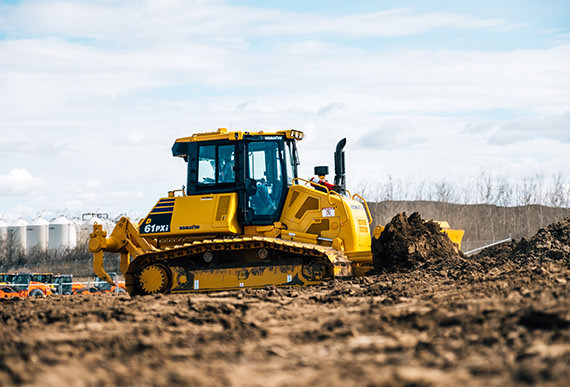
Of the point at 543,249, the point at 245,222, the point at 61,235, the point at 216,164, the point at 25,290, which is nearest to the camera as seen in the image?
the point at 245,222

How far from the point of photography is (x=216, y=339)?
6.24 metres

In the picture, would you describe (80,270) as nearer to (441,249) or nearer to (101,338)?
(441,249)

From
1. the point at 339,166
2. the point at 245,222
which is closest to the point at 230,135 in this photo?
the point at 245,222

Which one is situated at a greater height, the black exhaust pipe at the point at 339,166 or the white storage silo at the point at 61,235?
the black exhaust pipe at the point at 339,166

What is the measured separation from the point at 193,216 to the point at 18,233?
4852 cm

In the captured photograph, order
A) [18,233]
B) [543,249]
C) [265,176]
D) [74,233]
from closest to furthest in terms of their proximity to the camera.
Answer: [265,176]
[543,249]
[74,233]
[18,233]

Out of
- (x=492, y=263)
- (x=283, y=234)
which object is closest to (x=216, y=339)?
(x=283, y=234)

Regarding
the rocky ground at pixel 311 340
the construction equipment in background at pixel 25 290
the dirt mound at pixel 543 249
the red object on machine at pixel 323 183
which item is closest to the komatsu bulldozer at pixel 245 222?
the red object on machine at pixel 323 183

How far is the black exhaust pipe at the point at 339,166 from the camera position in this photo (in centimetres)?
1370

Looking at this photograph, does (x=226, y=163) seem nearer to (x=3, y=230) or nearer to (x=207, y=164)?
(x=207, y=164)

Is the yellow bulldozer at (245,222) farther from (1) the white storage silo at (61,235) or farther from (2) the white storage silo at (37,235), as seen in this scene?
(2) the white storage silo at (37,235)

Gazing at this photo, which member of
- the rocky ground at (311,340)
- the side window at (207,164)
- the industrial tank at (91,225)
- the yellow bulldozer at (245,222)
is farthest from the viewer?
the industrial tank at (91,225)

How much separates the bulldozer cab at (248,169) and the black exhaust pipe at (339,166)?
3.27 ft

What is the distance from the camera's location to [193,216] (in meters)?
13.3
